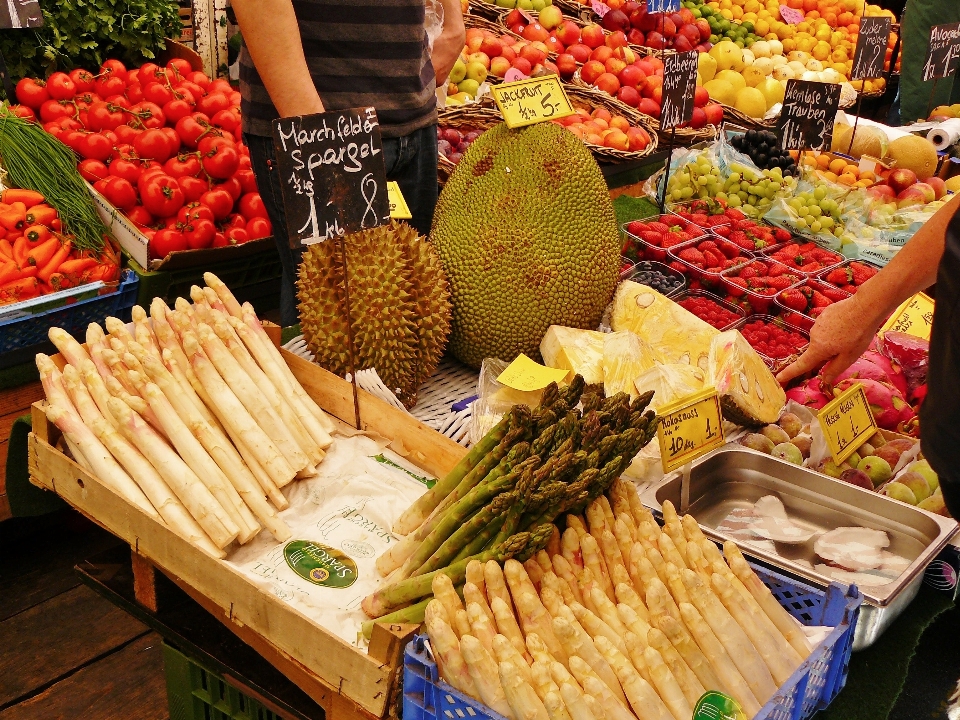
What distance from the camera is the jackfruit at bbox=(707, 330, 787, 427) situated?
238 cm

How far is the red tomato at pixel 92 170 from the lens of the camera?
419 centimetres

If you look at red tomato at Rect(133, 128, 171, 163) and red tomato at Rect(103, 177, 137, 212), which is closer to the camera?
red tomato at Rect(103, 177, 137, 212)

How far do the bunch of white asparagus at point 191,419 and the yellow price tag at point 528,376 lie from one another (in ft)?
1.62

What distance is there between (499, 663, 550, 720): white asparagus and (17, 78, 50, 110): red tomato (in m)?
4.28

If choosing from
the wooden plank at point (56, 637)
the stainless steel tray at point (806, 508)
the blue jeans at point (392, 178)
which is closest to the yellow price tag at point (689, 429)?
the stainless steel tray at point (806, 508)

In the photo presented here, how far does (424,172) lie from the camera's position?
10.6 feet

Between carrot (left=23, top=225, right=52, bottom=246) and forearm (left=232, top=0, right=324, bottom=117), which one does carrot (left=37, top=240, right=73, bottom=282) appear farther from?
forearm (left=232, top=0, right=324, bottom=117)

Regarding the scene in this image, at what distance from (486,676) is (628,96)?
4951 millimetres

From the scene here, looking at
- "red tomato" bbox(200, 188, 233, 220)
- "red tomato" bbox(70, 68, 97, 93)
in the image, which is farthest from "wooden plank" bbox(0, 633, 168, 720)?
"red tomato" bbox(70, 68, 97, 93)

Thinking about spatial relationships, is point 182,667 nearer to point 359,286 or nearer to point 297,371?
point 297,371

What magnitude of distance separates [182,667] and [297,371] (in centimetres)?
79

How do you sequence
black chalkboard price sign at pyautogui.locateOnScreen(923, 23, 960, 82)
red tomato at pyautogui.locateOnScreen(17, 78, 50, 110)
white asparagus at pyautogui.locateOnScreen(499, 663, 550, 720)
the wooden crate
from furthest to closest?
black chalkboard price sign at pyautogui.locateOnScreen(923, 23, 960, 82)
red tomato at pyautogui.locateOnScreen(17, 78, 50, 110)
the wooden crate
white asparagus at pyautogui.locateOnScreen(499, 663, 550, 720)

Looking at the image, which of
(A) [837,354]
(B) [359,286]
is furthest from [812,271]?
(B) [359,286]

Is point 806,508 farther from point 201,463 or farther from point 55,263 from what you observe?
point 55,263
